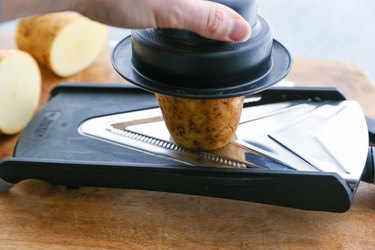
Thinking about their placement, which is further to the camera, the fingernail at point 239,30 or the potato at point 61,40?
the potato at point 61,40

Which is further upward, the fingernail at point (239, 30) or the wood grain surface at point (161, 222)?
the fingernail at point (239, 30)

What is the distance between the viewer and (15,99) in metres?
1.00

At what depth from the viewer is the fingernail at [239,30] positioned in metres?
0.65

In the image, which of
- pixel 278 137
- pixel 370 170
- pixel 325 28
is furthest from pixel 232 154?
pixel 325 28

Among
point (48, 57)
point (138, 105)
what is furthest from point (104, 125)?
point (48, 57)

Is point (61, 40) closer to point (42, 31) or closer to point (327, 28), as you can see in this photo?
point (42, 31)

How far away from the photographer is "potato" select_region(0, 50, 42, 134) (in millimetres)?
973

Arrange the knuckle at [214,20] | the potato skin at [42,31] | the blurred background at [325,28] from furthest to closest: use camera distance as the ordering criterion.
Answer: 1. the blurred background at [325,28]
2. the potato skin at [42,31]
3. the knuckle at [214,20]

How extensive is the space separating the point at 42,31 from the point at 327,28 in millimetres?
1123

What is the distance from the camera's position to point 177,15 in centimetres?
66

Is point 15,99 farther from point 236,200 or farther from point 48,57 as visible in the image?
point 236,200

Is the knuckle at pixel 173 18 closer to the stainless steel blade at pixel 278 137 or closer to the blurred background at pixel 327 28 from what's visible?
the stainless steel blade at pixel 278 137

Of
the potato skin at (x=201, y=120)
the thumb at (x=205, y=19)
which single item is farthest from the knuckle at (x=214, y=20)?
the potato skin at (x=201, y=120)

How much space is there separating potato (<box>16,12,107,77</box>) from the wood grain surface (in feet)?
1.13
